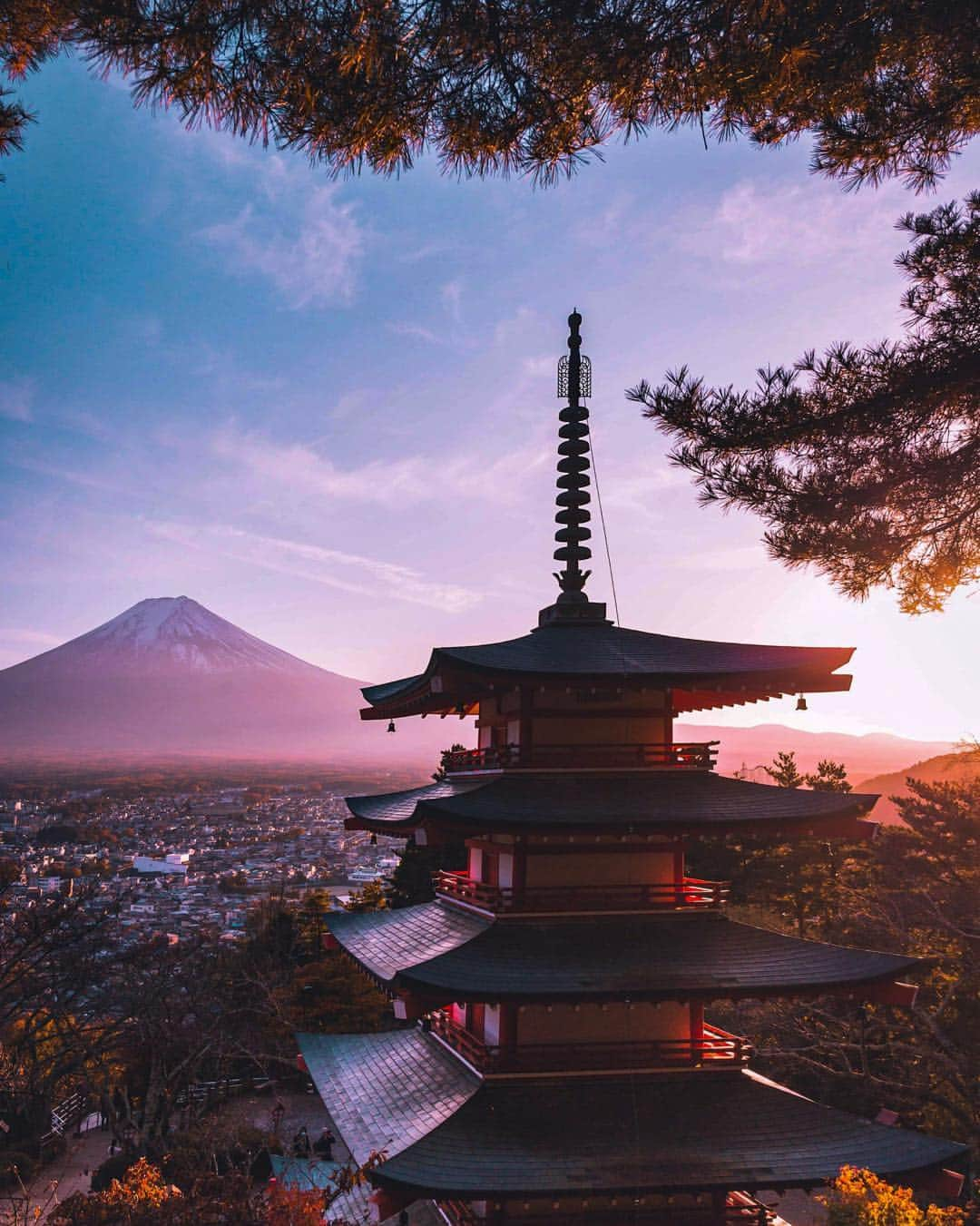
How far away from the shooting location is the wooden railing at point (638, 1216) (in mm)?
9086

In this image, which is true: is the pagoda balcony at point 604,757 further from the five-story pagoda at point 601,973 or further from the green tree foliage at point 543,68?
the green tree foliage at point 543,68

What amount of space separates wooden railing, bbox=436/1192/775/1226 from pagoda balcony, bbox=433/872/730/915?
2.95m

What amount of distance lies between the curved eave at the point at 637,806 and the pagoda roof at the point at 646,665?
124 cm

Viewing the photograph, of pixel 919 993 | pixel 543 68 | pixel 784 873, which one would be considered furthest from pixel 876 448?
pixel 784 873

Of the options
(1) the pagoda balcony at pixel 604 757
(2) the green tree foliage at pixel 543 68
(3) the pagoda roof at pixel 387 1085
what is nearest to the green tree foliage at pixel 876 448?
(2) the green tree foliage at pixel 543 68

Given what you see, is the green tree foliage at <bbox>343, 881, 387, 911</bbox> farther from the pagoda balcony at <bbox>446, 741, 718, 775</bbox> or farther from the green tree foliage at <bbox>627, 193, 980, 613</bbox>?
the green tree foliage at <bbox>627, 193, 980, 613</bbox>

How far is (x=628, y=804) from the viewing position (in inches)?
408

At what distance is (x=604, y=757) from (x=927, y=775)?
28.5 meters

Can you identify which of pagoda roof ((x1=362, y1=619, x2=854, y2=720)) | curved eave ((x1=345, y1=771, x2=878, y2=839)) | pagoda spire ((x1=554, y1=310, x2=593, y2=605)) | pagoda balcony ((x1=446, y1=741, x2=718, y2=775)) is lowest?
curved eave ((x1=345, y1=771, x2=878, y2=839))

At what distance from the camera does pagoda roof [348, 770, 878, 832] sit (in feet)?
32.4

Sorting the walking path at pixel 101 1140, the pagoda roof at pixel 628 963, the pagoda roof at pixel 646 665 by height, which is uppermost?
the pagoda roof at pixel 646 665

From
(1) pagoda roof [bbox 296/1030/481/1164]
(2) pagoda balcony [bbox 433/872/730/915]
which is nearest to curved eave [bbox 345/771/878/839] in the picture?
(2) pagoda balcony [bbox 433/872/730/915]

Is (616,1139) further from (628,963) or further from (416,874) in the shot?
(416,874)

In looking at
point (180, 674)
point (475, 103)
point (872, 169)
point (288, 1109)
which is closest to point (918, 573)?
point (872, 169)
